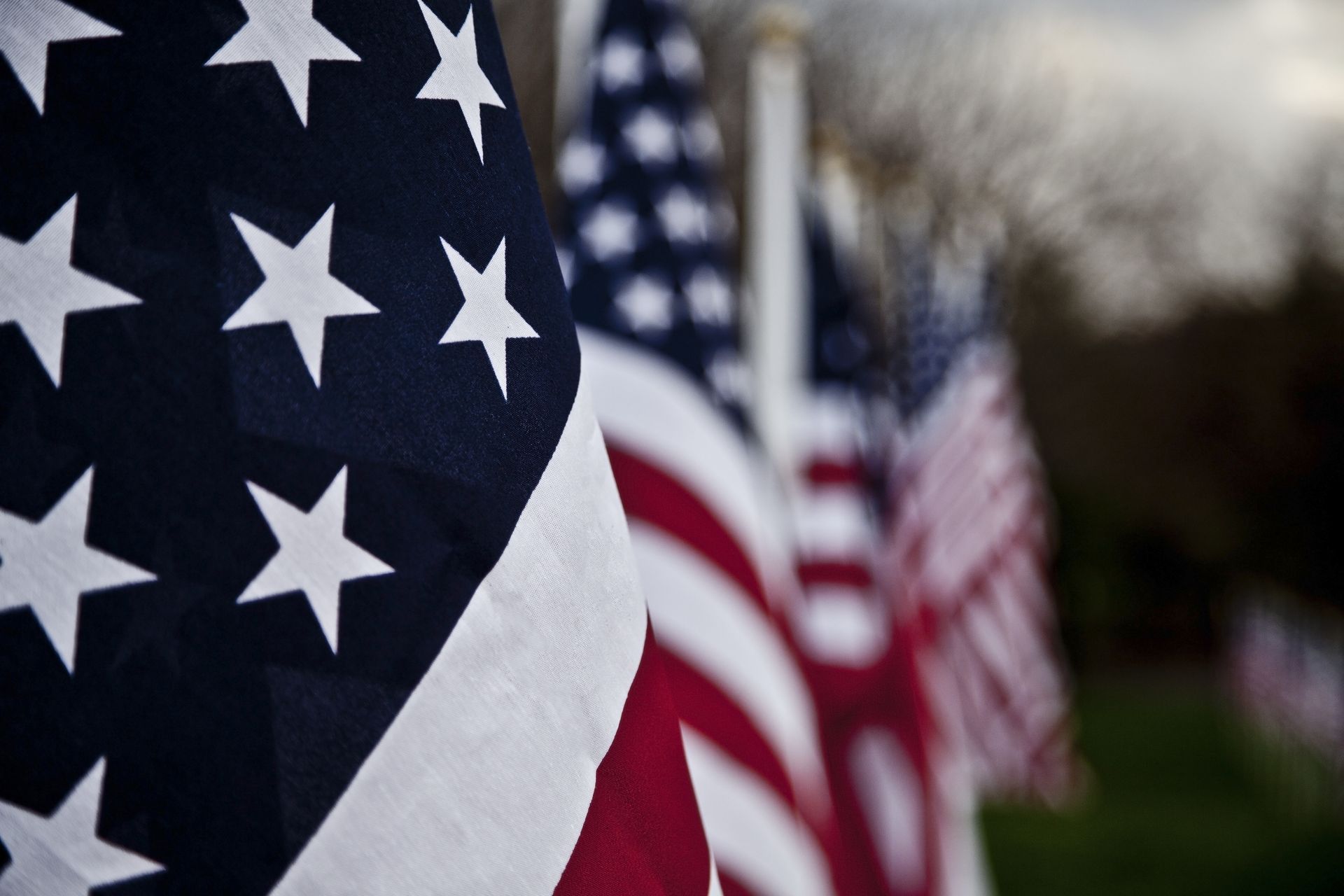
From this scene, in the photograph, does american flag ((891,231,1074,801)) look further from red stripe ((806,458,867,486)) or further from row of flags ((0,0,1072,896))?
row of flags ((0,0,1072,896))

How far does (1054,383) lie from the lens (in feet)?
93.0

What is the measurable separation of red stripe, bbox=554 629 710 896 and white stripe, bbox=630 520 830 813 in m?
1.13

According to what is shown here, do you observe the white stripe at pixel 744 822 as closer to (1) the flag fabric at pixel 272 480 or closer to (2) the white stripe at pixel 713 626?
(2) the white stripe at pixel 713 626

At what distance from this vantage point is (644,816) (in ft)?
3.69

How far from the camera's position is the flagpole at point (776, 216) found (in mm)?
4250

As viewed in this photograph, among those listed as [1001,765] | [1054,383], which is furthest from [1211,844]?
[1054,383]

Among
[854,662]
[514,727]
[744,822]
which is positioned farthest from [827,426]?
[514,727]

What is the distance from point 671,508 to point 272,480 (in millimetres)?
1531

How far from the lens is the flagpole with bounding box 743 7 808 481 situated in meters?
4.25

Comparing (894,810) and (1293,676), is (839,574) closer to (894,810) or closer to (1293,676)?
(894,810)

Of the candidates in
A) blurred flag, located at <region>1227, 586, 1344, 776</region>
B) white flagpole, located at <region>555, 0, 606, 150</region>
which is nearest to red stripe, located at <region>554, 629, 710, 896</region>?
white flagpole, located at <region>555, 0, 606, 150</region>

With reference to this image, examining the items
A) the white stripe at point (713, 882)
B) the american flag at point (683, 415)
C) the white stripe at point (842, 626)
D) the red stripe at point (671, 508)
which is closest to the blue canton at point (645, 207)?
the american flag at point (683, 415)

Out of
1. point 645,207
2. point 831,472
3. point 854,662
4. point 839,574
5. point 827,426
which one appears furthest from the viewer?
point 827,426

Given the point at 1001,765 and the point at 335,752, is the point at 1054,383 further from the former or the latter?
the point at 335,752
